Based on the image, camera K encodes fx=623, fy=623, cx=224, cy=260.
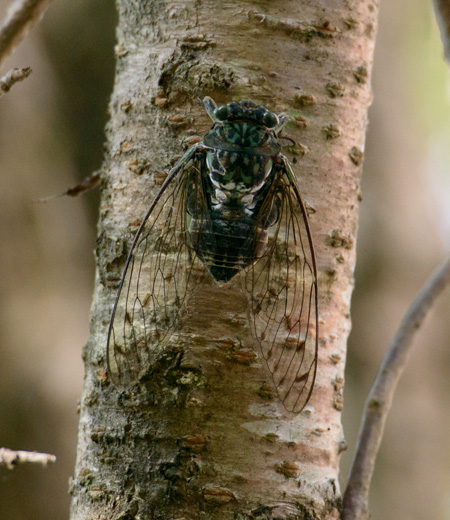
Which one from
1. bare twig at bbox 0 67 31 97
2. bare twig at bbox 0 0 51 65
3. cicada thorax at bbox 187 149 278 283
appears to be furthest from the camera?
cicada thorax at bbox 187 149 278 283

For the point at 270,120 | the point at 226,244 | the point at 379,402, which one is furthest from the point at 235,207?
the point at 379,402

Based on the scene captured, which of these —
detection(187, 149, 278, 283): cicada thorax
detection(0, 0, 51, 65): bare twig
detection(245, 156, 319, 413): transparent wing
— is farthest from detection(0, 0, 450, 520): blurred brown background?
detection(0, 0, 51, 65): bare twig

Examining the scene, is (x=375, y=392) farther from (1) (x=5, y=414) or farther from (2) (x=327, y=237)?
(1) (x=5, y=414)

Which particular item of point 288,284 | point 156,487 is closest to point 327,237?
point 288,284

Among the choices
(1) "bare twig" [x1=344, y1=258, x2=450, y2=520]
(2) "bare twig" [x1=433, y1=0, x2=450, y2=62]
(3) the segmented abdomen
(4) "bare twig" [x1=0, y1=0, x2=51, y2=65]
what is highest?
(2) "bare twig" [x1=433, y1=0, x2=450, y2=62]

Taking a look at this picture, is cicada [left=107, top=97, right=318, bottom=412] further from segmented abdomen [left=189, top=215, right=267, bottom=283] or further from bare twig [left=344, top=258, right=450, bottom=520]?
bare twig [left=344, top=258, right=450, bottom=520]

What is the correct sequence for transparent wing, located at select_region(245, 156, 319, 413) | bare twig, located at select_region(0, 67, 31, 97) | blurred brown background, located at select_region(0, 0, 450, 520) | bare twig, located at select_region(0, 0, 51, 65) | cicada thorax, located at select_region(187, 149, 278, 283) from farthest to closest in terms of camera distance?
1. blurred brown background, located at select_region(0, 0, 450, 520)
2. cicada thorax, located at select_region(187, 149, 278, 283)
3. transparent wing, located at select_region(245, 156, 319, 413)
4. bare twig, located at select_region(0, 67, 31, 97)
5. bare twig, located at select_region(0, 0, 51, 65)
